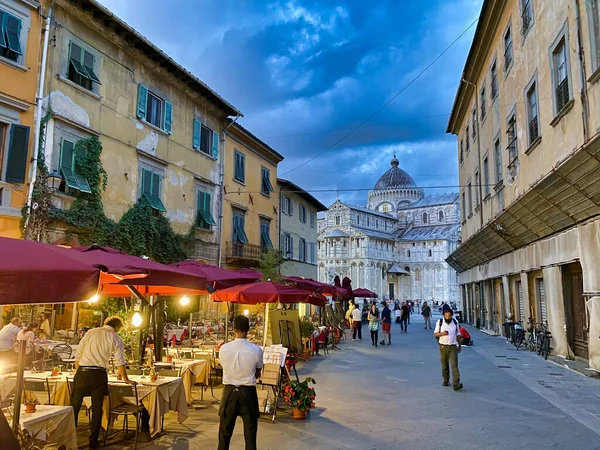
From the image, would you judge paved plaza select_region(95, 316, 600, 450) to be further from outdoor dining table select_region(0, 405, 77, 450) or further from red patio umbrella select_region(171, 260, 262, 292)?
red patio umbrella select_region(171, 260, 262, 292)

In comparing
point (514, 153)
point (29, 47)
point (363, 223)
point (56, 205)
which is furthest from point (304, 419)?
point (363, 223)

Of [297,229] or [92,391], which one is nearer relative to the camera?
[92,391]

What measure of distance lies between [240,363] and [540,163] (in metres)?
12.5

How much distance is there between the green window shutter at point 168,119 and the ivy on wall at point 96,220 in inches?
136

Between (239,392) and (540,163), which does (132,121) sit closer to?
(540,163)

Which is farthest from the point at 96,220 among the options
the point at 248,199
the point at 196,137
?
the point at 248,199

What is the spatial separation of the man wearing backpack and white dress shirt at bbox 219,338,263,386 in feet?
19.7

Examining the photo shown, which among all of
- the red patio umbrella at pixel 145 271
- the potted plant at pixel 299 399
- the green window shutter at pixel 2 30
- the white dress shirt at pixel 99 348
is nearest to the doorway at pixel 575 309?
the potted plant at pixel 299 399

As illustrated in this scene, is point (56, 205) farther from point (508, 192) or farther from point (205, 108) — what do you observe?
point (508, 192)

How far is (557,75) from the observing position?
12.9 meters

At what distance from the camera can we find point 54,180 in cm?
1362

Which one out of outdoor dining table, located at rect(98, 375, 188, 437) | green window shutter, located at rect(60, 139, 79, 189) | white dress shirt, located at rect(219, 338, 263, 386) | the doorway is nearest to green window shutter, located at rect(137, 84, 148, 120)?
green window shutter, located at rect(60, 139, 79, 189)

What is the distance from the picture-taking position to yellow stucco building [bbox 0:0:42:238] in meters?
12.4

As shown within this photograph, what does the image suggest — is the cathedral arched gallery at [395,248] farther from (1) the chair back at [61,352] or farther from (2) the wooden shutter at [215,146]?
(1) the chair back at [61,352]
